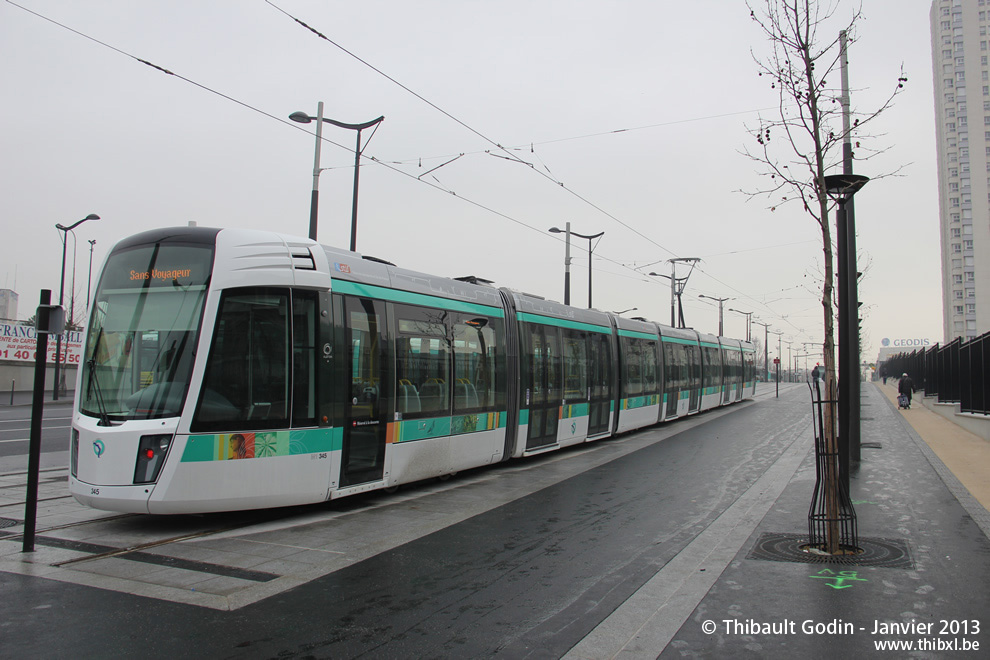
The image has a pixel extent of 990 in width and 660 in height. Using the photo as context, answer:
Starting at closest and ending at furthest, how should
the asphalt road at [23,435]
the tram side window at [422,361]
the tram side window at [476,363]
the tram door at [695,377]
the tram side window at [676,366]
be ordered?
1. the tram side window at [422,361]
2. the tram side window at [476,363]
3. the asphalt road at [23,435]
4. the tram side window at [676,366]
5. the tram door at [695,377]

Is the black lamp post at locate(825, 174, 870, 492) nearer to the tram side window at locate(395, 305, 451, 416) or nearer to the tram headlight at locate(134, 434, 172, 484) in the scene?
the tram side window at locate(395, 305, 451, 416)

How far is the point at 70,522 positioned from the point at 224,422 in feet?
7.58

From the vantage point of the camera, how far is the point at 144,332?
7.58 metres

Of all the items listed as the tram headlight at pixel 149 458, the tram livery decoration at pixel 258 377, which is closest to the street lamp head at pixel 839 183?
the tram livery decoration at pixel 258 377

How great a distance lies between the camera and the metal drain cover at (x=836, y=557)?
20.9 feet

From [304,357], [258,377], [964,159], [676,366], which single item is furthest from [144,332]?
[964,159]

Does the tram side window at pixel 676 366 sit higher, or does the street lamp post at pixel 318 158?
the street lamp post at pixel 318 158

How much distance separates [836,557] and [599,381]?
32.9 ft

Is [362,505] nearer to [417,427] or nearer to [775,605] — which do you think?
[417,427]

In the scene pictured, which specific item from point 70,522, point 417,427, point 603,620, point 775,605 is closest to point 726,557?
point 775,605

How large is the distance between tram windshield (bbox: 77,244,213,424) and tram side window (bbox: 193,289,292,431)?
0.25 m

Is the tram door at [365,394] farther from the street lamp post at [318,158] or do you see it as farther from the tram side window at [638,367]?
the tram side window at [638,367]

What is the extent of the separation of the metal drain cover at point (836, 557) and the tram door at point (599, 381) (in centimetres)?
876

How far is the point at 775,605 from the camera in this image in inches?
207
